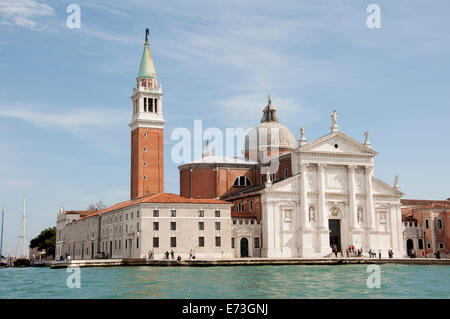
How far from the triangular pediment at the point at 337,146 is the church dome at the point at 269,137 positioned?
11.5 m

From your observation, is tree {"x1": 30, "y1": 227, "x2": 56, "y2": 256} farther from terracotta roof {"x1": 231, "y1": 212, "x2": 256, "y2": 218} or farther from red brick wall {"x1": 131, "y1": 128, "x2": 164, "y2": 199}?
terracotta roof {"x1": 231, "y1": 212, "x2": 256, "y2": 218}

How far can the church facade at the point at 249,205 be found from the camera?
43.8 m

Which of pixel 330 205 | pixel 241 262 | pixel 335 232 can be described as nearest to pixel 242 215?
pixel 330 205

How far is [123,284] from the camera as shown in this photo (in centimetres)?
2391

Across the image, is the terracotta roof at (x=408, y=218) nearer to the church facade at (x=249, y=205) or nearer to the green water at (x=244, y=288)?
the church facade at (x=249, y=205)

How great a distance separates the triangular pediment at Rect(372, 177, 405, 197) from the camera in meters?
51.6

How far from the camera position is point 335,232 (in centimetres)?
5038

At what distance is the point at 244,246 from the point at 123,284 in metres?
24.7

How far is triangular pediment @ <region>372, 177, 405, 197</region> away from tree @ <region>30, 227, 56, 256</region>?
47.1 metres

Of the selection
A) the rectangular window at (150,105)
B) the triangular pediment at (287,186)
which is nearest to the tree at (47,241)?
the rectangular window at (150,105)

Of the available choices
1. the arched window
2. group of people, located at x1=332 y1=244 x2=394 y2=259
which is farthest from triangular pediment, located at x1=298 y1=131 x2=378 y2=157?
the arched window

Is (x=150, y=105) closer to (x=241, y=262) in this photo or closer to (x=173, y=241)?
(x=173, y=241)
